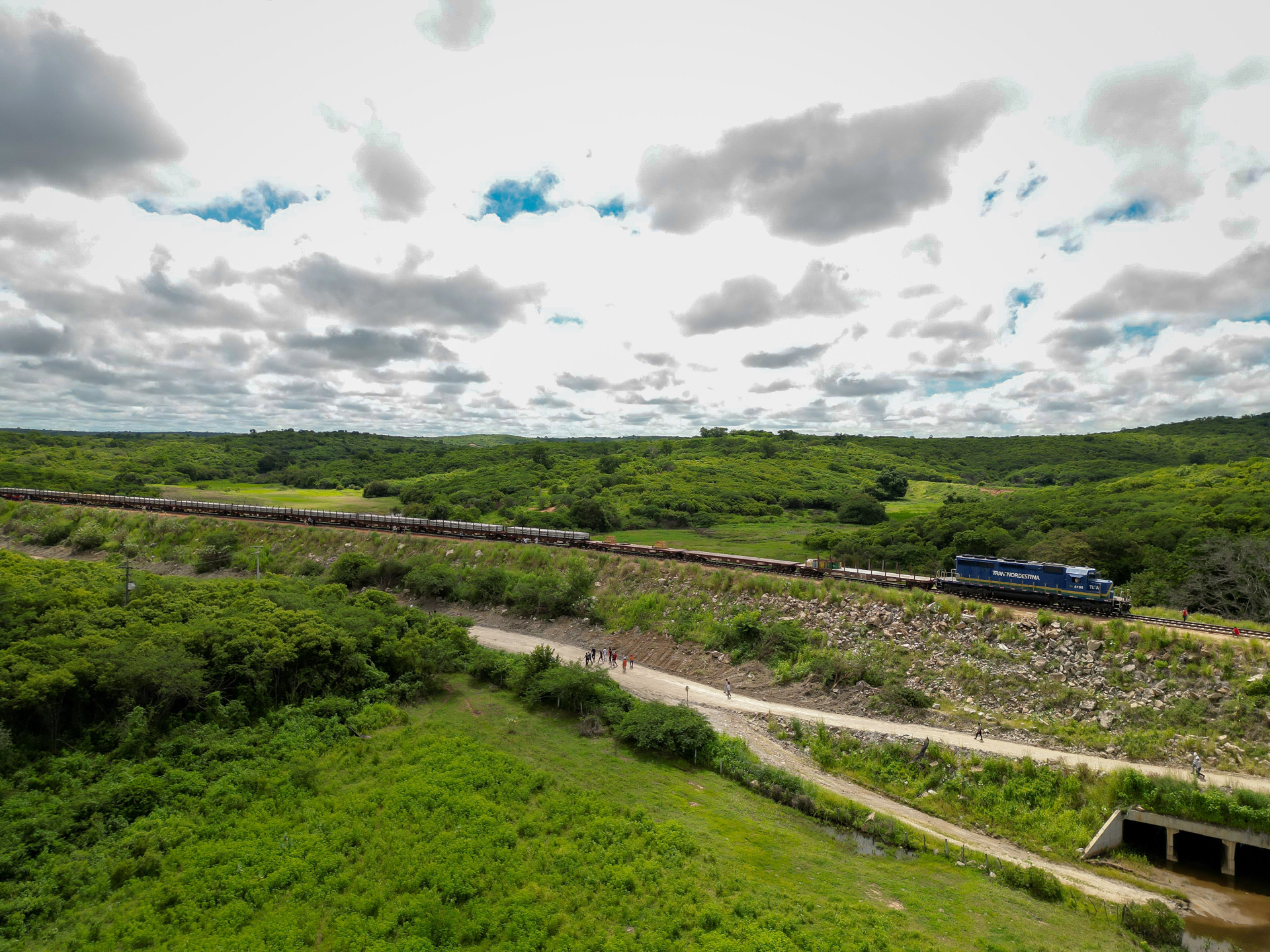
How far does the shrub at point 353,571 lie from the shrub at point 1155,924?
6381 cm

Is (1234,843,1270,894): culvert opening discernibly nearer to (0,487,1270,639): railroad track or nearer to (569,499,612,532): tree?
(0,487,1270,639): railroad track

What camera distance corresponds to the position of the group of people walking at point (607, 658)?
4653 cm

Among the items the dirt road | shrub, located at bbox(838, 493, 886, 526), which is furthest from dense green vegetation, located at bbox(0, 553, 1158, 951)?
shrub, located at bbox(838, 493, 886, 526)

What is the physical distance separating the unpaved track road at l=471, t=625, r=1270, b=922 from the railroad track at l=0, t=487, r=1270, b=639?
45.4ft

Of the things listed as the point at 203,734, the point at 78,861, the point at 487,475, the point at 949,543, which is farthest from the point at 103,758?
the point at 487,475

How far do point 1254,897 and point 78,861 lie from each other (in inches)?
1890

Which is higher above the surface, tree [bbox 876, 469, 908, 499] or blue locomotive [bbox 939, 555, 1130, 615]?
tree [bbox 876, 469, 908, 499]

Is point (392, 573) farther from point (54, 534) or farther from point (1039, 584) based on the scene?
point (1039, 584)

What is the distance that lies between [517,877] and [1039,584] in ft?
135

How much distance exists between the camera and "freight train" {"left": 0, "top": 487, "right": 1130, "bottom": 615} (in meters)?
41.1

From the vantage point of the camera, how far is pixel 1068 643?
36.6 metres

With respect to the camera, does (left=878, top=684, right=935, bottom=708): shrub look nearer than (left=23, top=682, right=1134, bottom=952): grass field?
No

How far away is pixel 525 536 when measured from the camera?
245 ft

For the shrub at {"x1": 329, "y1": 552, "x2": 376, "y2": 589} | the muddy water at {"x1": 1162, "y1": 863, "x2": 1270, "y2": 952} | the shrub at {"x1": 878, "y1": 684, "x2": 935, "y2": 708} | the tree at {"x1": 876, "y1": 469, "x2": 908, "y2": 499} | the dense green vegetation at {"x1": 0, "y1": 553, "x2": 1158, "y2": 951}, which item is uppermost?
the tree at {"x1": 876, "y1": 469, "x2": 908, "y2": 499}
